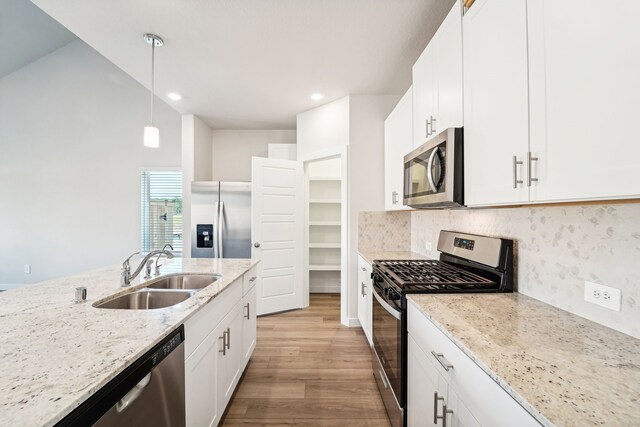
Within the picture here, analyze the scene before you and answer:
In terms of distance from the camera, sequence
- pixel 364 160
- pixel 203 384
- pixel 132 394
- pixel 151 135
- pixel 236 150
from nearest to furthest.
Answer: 1. pixel 132 394
2. pixel 203 384
3. pixel 151 135
4. pixel 364 160
5. pixel 236 150

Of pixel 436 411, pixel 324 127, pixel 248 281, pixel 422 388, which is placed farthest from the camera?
pixel 324 127

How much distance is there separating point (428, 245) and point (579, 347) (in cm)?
191

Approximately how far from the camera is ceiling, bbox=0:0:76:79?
400cm

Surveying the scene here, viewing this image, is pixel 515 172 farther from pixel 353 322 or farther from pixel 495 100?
pixel 353 322

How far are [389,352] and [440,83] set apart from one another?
1.65 m

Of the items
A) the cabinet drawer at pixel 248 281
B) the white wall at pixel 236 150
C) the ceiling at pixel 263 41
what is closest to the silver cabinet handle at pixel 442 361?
the cabinet drawer at pixel 248 281

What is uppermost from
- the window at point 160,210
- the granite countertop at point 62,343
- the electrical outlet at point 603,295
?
the window at point 160,210

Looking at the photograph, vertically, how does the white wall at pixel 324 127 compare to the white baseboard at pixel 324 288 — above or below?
above

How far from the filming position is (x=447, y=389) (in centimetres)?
107

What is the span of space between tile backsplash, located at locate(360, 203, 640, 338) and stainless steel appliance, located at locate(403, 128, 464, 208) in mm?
Result: 356

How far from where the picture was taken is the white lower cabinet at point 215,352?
133 centimetres

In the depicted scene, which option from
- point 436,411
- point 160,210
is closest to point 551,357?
point 436,411

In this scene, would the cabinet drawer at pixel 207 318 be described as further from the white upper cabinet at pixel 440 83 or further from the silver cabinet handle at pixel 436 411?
the white upper cabinet at pixel 440 83

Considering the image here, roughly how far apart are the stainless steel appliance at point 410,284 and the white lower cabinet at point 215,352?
0.99 meters
